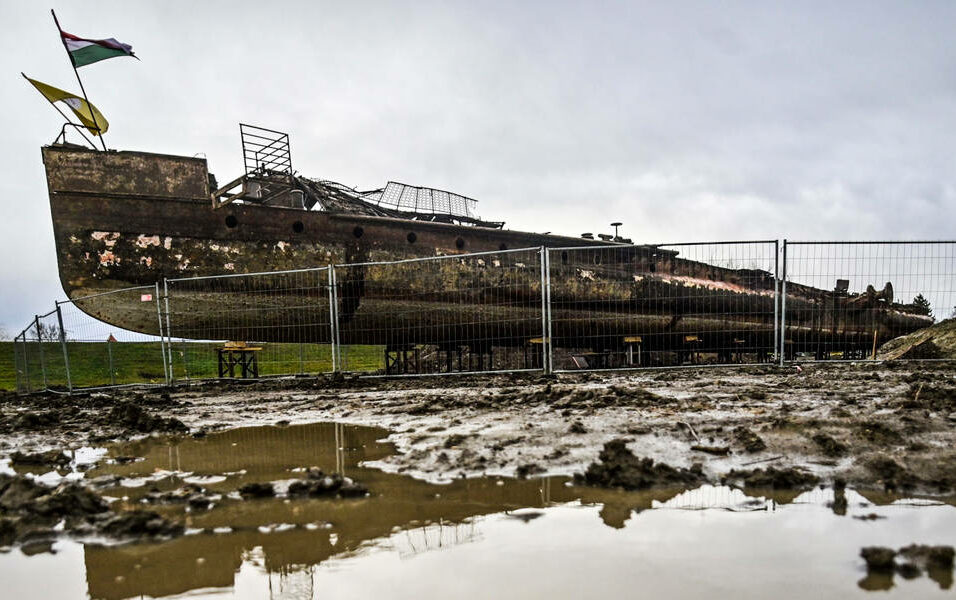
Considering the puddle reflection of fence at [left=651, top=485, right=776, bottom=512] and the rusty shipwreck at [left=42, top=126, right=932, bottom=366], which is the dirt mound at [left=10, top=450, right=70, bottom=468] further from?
the rusty shipwreck at [left=42, top=126, right=932, bottom=366]

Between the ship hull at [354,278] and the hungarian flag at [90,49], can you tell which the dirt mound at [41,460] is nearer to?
the ship hull at [354,278]

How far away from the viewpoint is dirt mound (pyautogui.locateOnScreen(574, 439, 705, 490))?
2.39m

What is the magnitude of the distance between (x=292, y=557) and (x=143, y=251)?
8.62m

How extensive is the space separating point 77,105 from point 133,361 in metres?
8.84

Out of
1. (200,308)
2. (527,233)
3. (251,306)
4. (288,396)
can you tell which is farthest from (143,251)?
(527,233)

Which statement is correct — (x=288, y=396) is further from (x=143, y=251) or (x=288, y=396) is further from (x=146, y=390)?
(x=143, y=251)

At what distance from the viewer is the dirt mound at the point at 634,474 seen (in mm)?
2395

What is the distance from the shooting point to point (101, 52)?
924 centimetres

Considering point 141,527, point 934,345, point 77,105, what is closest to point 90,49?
point 77,105

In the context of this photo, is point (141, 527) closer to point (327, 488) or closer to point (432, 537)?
point (327, 488)

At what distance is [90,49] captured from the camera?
29.9 ft

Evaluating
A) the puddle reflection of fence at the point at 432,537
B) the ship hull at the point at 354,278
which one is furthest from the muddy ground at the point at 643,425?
the ship hull at the point at 354,278

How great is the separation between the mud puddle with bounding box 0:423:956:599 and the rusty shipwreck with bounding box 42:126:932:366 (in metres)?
5.68

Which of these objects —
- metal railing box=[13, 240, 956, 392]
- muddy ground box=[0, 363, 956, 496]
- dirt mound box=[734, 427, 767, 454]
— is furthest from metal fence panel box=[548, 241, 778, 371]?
dirt mound box=[734, 427, 767, 454]
